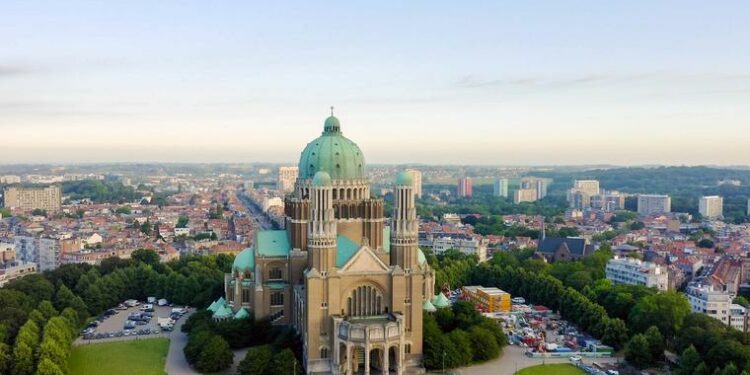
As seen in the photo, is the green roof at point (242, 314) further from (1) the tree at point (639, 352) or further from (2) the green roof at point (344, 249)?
(1) the tree at point (639, 352)

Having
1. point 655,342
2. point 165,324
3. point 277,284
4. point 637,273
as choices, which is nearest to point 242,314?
point 277,284

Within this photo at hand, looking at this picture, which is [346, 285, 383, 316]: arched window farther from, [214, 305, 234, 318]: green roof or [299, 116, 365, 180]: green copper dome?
[214, 305, 234, 318]: green roof

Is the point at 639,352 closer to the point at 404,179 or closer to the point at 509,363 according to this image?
the point at 509,363

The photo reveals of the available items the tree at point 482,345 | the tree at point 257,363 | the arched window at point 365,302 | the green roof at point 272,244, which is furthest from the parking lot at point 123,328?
the tree at point 482,345

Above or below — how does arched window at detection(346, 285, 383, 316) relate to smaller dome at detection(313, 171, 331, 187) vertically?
below

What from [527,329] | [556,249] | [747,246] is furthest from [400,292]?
[747,246]

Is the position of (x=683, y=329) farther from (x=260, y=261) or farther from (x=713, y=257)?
(x=713, y=257)

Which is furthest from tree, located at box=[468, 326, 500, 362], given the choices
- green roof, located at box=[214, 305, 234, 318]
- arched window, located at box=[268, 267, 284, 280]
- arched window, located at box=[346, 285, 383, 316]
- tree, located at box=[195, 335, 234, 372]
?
green roof, located at box=[214, 305, 234, 318]
